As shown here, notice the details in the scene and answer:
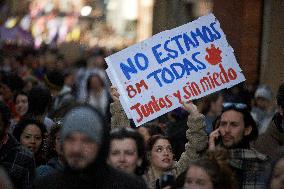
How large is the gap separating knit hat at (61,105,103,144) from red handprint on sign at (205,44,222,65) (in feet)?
10.3

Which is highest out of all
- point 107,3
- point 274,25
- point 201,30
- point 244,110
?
point 107,3

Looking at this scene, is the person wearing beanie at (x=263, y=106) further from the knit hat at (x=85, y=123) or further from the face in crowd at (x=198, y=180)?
the knit hat at (x=85, y=123)

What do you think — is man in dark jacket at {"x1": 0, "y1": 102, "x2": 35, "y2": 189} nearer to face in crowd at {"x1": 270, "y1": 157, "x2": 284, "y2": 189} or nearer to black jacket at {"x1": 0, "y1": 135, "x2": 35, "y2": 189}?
black jacket at {"x1": 0, "y1": 135, "x2": 35, "y2": 189}

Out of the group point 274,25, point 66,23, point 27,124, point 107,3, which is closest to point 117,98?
point 27,124

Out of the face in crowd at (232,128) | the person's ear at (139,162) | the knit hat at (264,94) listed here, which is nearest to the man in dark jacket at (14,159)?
the person's ear at (139,162)

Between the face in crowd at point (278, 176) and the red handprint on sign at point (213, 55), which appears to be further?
the red handprint on sign at point (213, 55)

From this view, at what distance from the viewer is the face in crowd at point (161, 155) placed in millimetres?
7535

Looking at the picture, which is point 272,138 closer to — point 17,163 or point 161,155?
point 161,155

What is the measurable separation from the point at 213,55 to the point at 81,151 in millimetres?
3361

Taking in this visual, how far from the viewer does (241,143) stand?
714 cm

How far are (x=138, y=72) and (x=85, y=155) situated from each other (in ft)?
10.4

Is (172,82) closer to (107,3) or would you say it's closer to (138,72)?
(138,72)

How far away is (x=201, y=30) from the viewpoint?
27.8ft

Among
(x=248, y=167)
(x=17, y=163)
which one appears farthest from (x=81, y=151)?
(x=248, y=167)
